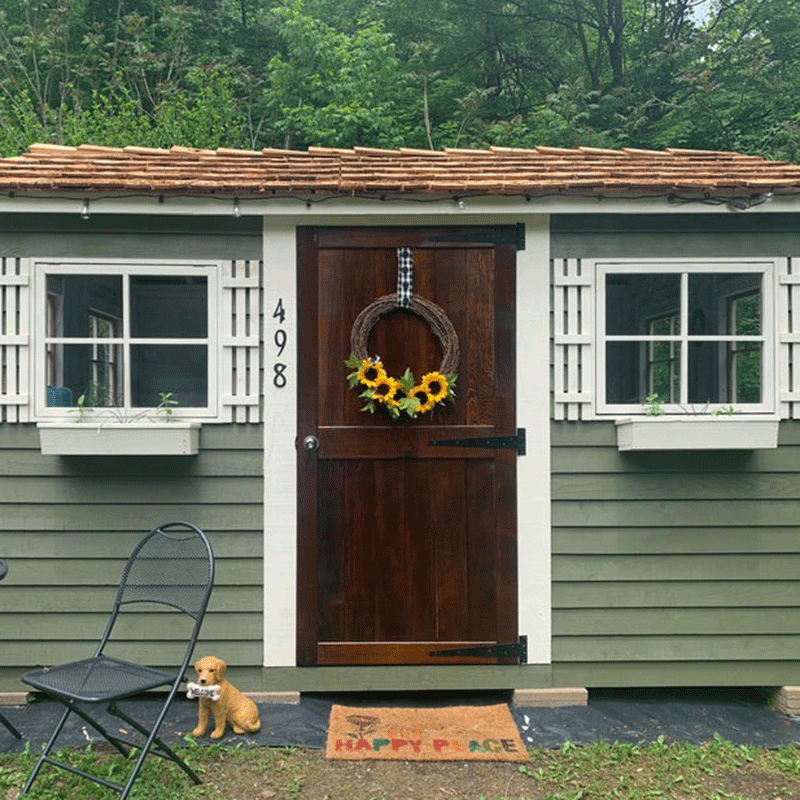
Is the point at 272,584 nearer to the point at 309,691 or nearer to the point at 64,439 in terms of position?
the point at 309,691

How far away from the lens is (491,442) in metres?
3.53

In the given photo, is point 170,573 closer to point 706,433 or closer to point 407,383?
point 407,383

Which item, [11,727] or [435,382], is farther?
[435,382]

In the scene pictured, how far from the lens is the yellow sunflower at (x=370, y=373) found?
3420 millimetres

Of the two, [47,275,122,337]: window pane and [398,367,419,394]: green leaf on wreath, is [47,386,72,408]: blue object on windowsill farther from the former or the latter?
[398,367,419,394]: green leaf on wreath

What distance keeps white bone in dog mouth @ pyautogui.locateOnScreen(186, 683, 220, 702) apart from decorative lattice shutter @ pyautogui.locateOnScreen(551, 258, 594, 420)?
75.7 inches

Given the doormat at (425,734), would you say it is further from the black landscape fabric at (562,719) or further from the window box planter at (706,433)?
the window box planter at (706,433)

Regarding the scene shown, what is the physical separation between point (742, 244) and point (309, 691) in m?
2.95

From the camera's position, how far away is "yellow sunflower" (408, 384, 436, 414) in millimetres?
3426

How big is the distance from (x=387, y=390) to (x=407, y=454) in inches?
12.7

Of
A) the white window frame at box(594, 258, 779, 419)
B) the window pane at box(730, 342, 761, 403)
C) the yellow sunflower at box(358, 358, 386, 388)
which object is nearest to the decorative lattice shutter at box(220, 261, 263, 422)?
the yellow sunflower at box(358, 358, 386, 388)

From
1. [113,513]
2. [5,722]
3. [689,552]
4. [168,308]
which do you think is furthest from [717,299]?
[5,722]

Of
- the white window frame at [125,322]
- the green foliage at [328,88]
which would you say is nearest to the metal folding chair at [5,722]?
the white window frame at [125,322]

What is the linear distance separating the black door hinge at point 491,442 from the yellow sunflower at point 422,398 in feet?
0.58
